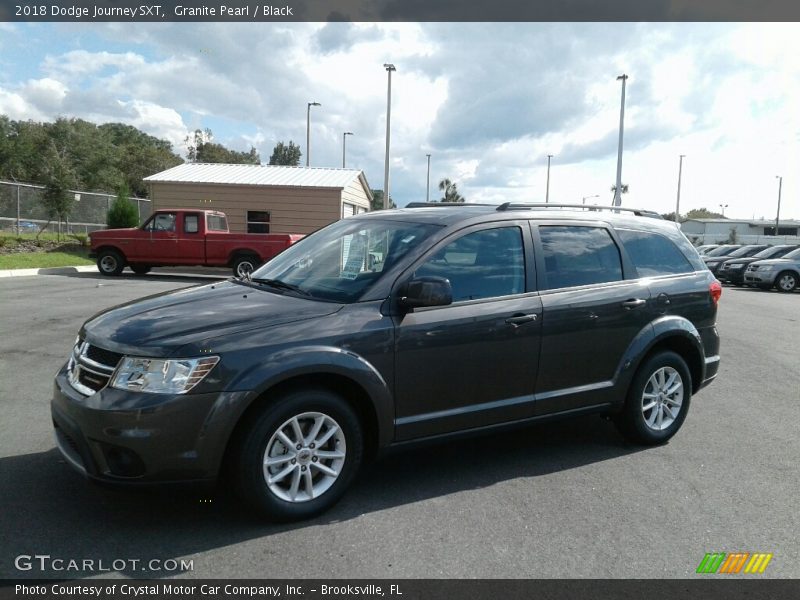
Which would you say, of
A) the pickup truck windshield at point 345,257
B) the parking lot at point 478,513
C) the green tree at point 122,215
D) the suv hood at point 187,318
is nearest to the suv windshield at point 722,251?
the green tree at point 122,215

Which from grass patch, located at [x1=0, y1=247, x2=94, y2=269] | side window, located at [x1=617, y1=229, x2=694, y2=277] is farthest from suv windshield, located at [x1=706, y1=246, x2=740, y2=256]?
side window, located at [x1=617, y1=229, x2=694, y2=277]

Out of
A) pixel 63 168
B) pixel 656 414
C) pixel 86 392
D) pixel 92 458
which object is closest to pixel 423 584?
pixel 92 458

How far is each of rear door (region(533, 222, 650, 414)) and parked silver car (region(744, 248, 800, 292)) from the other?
2169 centimetres

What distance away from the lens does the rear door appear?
470cm

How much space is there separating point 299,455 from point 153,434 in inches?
31.3

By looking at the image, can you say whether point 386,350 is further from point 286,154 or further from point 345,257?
point 286,154

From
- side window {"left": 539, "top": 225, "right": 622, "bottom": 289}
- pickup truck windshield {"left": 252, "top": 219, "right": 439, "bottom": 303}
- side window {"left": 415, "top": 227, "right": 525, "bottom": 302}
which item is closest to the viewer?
pickup truck windshield {"left": 252, "top": 219, "right": 439, "bottom": 303}

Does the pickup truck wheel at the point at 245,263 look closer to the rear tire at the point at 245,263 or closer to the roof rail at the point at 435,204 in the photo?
the rear tire at the point at 245,263

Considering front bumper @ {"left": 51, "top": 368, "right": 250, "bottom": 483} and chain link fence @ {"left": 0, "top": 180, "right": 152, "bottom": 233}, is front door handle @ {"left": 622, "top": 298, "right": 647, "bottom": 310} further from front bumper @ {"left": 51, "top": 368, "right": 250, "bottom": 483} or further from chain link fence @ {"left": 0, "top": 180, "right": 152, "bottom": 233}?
chain link fence @ {"left": 0, "top": 180, "right": 152, "bottom": 233}

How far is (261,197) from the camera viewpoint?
24.9 metres

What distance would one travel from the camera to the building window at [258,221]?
25.2 m

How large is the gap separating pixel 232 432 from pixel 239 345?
0.47 m

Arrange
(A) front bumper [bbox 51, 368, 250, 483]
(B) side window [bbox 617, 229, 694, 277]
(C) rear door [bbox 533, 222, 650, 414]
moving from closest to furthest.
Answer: (A) front bumper [bbox 51, 368, 250, 483] → (C) rear door [bbox 533, 222, 650, 414] → (B) side window [bbox 617, 229, 694, 277]

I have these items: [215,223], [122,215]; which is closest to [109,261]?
[215,223]
